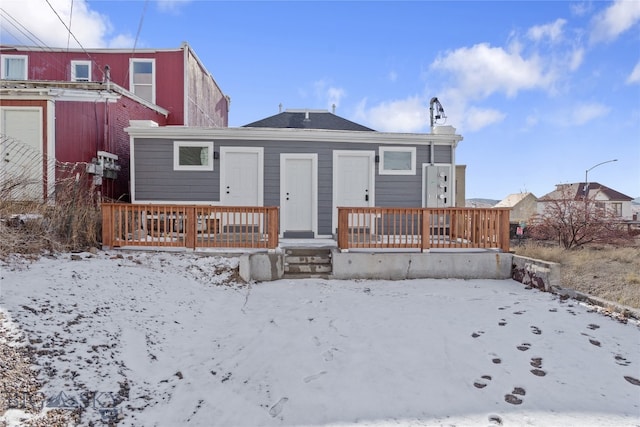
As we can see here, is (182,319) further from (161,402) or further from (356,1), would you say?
(356,1)

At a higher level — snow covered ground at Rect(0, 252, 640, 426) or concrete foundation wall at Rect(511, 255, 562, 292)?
concrete foundation wall at Rect(511, 255, 562, 292)

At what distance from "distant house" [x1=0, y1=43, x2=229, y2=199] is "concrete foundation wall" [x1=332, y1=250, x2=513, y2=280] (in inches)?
219

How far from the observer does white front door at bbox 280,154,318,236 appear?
27.2 feet

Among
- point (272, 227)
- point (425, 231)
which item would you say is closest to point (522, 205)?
point (425, 231)

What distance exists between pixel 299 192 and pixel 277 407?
609 cm

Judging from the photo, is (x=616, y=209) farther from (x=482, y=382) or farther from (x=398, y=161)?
(x=482, y=382)

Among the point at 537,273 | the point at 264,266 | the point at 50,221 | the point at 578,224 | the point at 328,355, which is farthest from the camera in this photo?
the point at 578,224

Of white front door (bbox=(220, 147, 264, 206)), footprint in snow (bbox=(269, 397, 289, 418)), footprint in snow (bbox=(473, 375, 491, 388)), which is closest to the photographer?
footprint in snow (bbox=(269, 397, 289, 418))

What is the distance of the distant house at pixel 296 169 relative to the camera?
26.7 ft

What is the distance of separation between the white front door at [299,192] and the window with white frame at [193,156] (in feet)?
5.91

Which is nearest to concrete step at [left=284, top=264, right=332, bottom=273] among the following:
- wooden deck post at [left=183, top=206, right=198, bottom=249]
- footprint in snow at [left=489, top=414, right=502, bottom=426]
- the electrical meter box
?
wooden deck post at [left=183, top=206, right=198, bottom=249]

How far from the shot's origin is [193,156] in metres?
8.20

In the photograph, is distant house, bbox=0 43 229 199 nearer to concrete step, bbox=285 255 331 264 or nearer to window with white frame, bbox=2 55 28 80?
window with white frame, bbox=2 55 28 80

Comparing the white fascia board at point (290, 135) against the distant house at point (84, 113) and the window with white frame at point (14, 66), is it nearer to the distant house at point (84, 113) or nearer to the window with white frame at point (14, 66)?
the distant house at point (84, 113)
